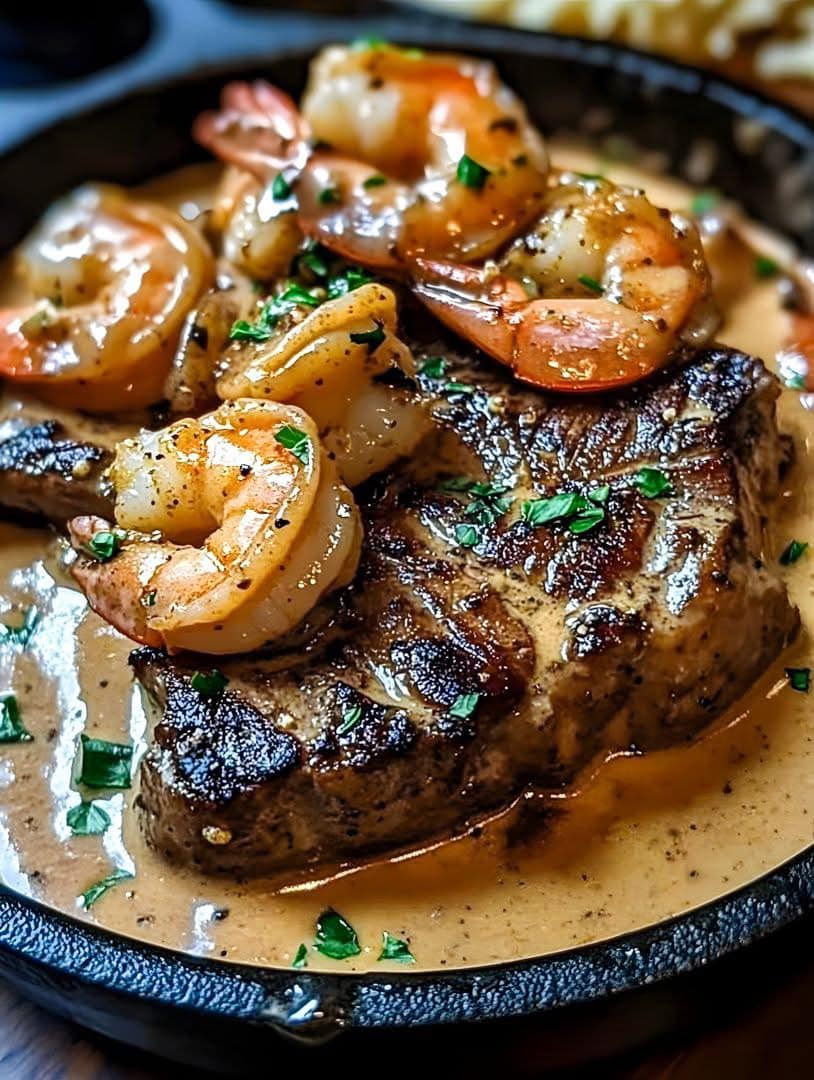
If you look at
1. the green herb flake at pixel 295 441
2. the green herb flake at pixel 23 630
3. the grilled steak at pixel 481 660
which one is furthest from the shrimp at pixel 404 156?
the green herb flake at pixel 23 630

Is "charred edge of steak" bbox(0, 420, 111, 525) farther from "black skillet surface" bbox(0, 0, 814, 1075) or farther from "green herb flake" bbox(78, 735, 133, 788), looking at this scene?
"black skillet surface" bbox(0, 0, 814, 1075)

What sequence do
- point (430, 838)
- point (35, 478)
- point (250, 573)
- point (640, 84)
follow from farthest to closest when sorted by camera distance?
1. point (640, 84)
2. point (35, 478)
3. point (430, 838)
4. point (250, 573)

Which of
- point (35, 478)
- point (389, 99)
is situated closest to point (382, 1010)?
point (35, 478)

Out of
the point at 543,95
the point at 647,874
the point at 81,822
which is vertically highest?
the point at 543,95

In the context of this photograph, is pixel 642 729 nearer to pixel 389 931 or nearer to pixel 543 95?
pixel 389 931

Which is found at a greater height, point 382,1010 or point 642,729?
point 642,729

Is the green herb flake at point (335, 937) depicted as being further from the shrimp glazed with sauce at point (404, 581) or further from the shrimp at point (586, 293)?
the shrimp at point (586, 293)
